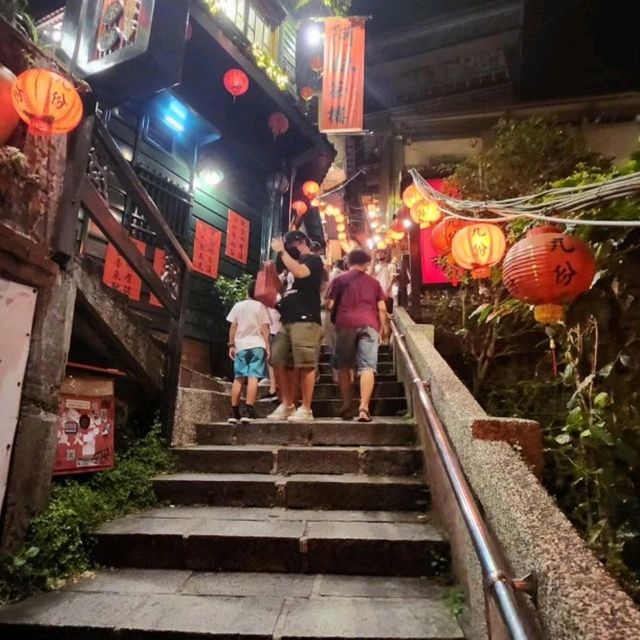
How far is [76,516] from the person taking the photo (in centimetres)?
374

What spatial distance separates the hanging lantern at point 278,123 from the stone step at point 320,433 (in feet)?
32.8

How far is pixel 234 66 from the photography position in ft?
36.2

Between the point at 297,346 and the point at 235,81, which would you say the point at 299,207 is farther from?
the point at 297,346

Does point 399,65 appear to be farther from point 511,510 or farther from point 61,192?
point 511,510

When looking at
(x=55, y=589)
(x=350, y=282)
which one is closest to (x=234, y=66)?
(x=350, y=282)

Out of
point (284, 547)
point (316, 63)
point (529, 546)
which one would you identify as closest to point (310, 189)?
point (316, 63)

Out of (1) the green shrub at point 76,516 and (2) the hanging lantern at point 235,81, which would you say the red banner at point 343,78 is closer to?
(2) the hanging lantern at point 235,81

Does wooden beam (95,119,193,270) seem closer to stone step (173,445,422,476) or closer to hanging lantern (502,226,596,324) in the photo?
stone step (173,445,422,476)

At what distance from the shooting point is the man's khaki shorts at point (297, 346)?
5.75 meters

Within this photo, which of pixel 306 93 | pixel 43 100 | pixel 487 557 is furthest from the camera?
pixel 306 93

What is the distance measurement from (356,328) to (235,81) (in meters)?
8.25

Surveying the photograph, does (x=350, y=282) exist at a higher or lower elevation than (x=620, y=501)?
higher

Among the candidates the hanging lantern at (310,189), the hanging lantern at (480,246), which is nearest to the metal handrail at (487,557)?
the hanging lantern at (480,246)

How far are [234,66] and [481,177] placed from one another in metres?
6.62
